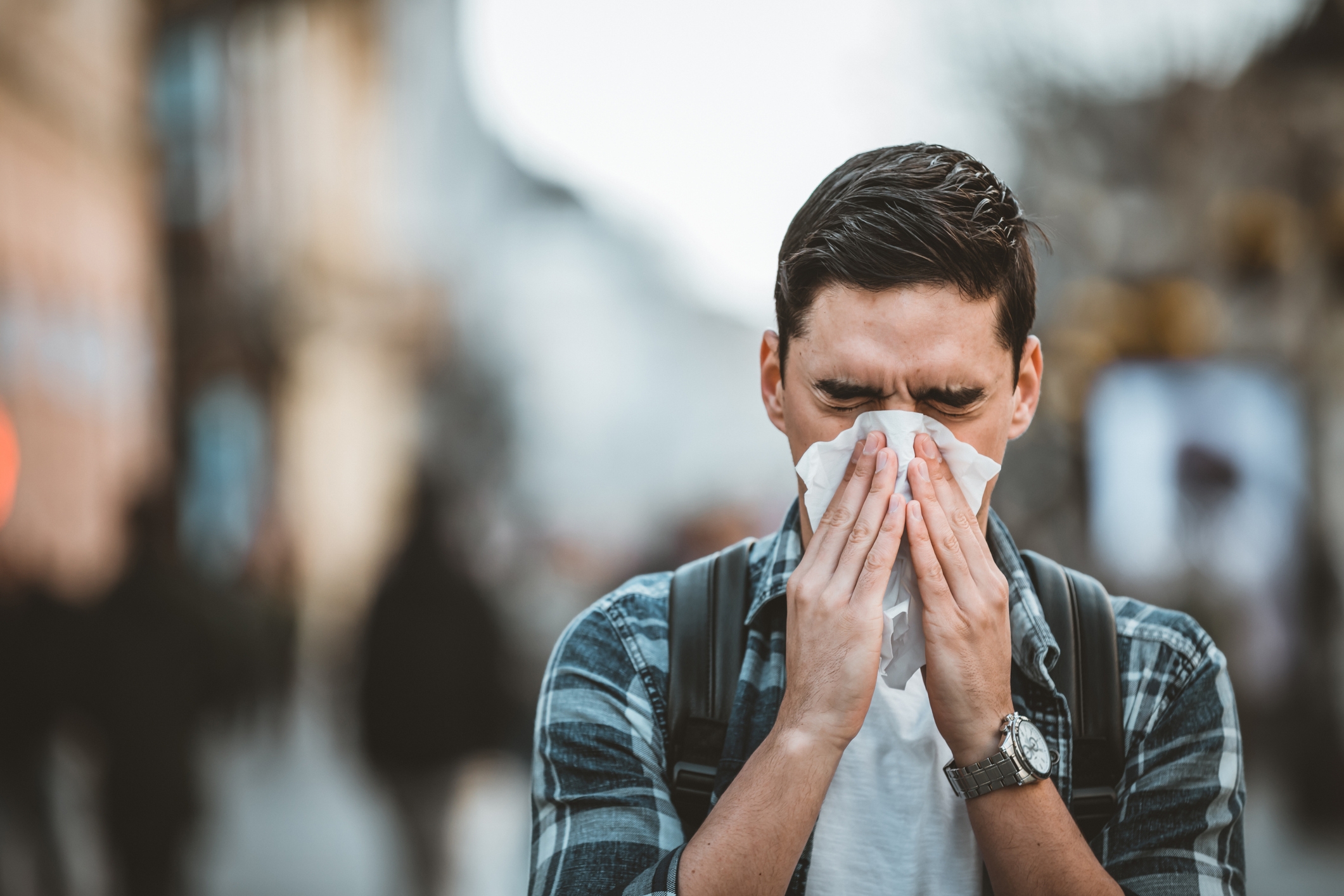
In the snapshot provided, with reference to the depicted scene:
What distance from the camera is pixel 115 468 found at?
12.6m

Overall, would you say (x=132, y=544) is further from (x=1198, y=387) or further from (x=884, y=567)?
(x=1198, y=387)

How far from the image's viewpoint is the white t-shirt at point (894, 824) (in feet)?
5.96


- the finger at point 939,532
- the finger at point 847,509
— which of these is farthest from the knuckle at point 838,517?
the finger at point 939,532

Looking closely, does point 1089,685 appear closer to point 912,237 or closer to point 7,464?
point 912,237

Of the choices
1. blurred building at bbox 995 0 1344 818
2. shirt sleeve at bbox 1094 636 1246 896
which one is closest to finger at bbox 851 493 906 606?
shirt sleeve at bbox 1094 636 1246 896

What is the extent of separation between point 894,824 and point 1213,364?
10.3 metres

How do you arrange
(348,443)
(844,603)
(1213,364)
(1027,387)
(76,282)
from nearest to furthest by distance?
(844,603) → (1027,387) → (1213,364) → (76,282) → (348,443)

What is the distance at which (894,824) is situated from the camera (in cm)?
185

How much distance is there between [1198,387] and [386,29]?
19909mm

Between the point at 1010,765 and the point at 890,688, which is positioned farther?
the point at 890,688

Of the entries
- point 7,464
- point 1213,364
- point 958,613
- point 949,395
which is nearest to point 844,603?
point 958,613

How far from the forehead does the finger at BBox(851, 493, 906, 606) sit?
215mm

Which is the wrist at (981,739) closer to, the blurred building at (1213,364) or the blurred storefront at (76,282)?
the blurred building at (1213,364)

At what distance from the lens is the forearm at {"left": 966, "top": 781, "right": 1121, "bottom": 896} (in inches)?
66.3
